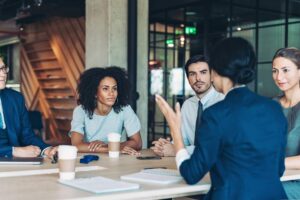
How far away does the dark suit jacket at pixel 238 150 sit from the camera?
198 cm

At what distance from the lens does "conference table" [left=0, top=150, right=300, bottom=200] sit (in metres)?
1.88

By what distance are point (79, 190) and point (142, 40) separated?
12.7 feet

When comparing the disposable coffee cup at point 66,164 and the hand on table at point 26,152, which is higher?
the disposable coffee cup at point 66,164

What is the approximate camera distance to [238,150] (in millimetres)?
2004

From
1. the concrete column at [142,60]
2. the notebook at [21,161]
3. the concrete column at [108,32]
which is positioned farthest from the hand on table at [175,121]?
the concrete column at [142,60]

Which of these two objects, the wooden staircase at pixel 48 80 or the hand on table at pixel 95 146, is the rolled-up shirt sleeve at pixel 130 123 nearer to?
the hand on table at pixel 95 146

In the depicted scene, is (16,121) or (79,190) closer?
(79,190)

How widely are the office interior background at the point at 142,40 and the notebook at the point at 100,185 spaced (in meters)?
3.26

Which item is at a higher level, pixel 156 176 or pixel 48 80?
pixel 48 80

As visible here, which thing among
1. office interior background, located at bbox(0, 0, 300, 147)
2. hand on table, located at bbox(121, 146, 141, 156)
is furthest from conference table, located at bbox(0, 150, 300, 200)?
office interior background, located at bbox(0, 0, 300, 147)

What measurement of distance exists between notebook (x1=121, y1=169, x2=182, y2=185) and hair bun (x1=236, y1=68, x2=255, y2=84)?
56 centimetres

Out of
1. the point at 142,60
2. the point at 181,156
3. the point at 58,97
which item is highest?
the point at 142,60

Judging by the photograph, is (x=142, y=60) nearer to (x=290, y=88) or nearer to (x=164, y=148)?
(x=164, y=148)

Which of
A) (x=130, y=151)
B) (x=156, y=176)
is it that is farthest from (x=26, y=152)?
(x=156, y=176)
